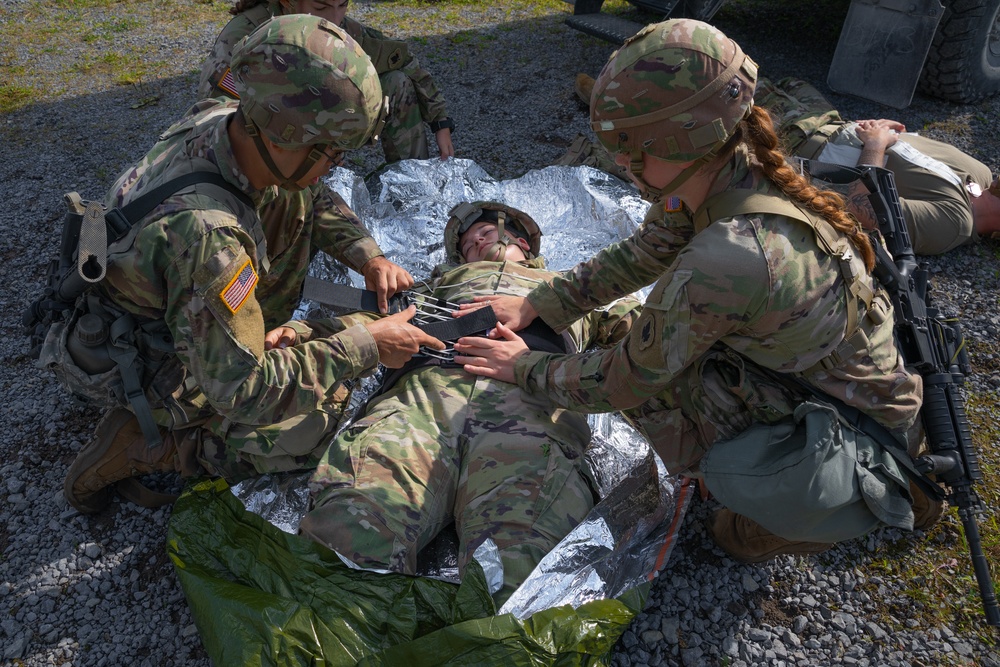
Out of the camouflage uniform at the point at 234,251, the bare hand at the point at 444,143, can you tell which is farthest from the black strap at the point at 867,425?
the bare hand at the point at 444,143

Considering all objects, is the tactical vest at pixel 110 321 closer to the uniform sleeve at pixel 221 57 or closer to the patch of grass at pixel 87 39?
the uniform sleeve at pixel 221 57

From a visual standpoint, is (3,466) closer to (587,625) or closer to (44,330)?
(44,330)

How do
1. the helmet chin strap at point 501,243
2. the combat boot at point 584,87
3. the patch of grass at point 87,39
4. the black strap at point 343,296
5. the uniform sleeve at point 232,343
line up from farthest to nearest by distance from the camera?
1. the patch of grass at point 87,39
2. the combat boot at point 584,87
3. the helmet chin strap at point 501,243
4. the black strap at point 343,296
5. the uniform sleeve at point 232,343

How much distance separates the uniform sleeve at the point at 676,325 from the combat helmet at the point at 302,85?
1203mm

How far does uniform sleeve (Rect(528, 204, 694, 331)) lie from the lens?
10.3 ft

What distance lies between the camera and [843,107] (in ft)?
20.9

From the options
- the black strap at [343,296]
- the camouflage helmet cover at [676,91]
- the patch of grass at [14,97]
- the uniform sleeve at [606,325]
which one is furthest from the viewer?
the patch of grass at [14,97]

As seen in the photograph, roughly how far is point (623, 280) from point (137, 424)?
2187mm

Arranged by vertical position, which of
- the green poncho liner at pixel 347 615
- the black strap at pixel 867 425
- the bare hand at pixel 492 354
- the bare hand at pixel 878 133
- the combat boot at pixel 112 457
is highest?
the bare hand at pixel 878 133

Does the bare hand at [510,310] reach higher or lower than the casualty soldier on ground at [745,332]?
lower

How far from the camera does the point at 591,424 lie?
3520 millimetres

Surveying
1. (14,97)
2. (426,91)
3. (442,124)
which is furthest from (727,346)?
(14,97)

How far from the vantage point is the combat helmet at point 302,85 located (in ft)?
8.21

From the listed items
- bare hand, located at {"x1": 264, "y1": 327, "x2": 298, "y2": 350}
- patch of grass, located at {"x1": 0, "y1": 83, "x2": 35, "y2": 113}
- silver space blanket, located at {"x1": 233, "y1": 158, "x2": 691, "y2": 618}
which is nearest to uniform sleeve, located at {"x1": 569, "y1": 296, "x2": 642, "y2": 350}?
silver space blanket, located at {"x1": 233, "y1": 158, "x2": 691, "y2": 618}
